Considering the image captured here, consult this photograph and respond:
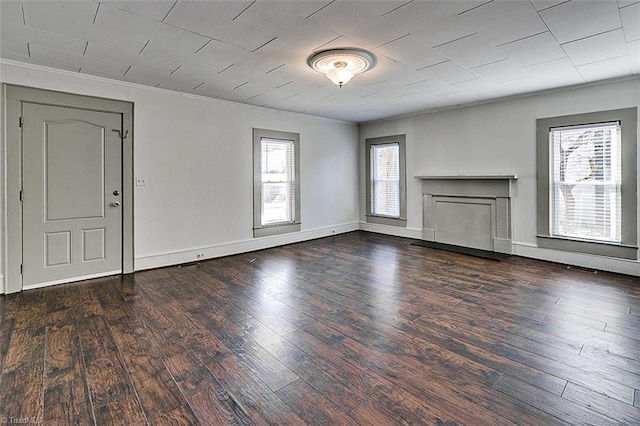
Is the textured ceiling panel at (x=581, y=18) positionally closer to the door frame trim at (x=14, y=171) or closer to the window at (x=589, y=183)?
the window at (x=589, y=183)

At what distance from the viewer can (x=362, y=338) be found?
2.58m

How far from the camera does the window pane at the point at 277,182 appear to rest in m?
5.95

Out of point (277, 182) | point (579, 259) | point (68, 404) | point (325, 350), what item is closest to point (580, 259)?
point (579, 259)

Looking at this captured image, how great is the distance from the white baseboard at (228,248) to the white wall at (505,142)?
1.72 meters

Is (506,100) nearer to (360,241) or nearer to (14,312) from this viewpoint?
(360,241)

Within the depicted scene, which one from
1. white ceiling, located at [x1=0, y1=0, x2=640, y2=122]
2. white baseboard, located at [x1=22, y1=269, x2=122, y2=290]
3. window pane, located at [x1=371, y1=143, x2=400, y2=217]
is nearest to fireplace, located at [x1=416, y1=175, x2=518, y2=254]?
window pane, located at [x1=371, y1=143, x2=400, y2=217]

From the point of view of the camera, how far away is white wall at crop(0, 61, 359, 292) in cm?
431

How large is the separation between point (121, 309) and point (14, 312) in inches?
38.0

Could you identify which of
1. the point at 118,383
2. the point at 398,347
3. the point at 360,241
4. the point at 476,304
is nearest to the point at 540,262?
the point at 476,304

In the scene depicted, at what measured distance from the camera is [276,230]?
20.0 ft

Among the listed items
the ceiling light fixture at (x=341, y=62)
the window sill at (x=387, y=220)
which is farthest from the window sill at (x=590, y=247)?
the ceiling light fixture at (x=341, y=62)

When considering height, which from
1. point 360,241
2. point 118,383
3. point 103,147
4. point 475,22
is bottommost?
point 118,383

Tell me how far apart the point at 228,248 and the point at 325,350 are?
3426 millimetres

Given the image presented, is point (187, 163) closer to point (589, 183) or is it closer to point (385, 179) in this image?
point (385, 179)
